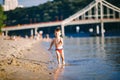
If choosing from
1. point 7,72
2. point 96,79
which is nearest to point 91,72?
point 96,79

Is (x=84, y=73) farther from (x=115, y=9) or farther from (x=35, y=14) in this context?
(x=35, y=14)

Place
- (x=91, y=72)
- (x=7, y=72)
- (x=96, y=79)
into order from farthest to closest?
(x=91, y=72)
(x=7, y=72)
(x=96, y=79)

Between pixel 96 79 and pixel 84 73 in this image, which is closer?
pixel 96 79

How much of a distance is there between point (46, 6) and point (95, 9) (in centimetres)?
2162

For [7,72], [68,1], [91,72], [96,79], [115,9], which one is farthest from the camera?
[68,1]

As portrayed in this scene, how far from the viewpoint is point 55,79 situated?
36.8 feet

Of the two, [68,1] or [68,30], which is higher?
[68,1]

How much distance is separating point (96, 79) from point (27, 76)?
85.9 inches

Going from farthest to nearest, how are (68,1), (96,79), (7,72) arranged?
(68,1) → (7,72) → (96,79)

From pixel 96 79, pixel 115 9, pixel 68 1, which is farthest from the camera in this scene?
pixel 68 1

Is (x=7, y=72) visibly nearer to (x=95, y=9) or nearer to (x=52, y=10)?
(x=95, y=9)

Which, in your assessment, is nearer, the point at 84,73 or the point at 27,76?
the point at 27,76

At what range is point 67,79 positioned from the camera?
37.1 ft

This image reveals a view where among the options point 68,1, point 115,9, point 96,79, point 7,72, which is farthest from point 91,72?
point 68,1
